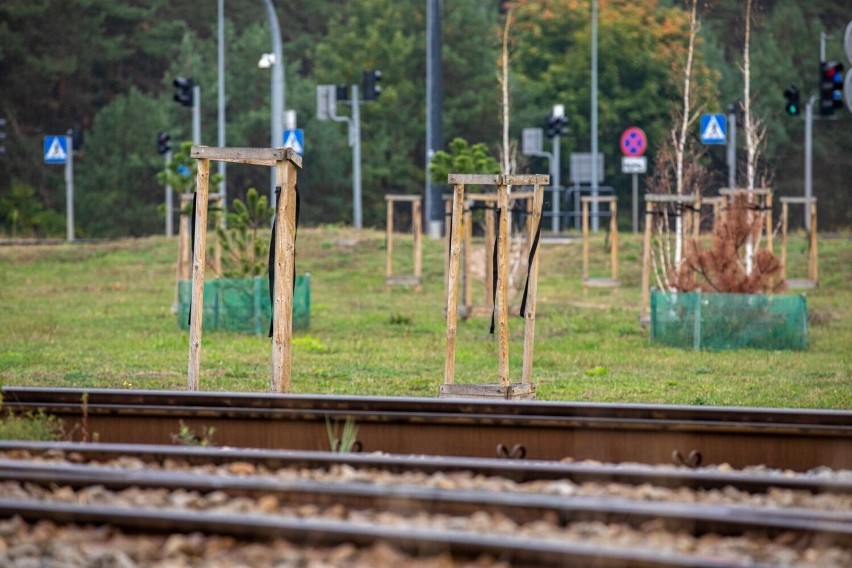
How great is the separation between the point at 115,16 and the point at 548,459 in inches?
2477

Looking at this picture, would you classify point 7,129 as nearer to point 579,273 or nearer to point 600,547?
point 579,273

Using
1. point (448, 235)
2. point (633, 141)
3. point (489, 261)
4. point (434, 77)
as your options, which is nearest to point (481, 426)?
point (448, 235)

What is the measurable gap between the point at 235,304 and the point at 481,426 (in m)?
12.1

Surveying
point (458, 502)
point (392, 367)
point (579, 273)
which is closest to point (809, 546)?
point (458, 502)

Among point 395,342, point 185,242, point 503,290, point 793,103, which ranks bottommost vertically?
point 395,342

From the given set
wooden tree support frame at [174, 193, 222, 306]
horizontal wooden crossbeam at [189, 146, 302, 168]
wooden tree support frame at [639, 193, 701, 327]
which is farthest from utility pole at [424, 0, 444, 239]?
horizontal wooden crossbeam at [189, 146, 302, 168]

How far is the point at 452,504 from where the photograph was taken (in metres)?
7.71

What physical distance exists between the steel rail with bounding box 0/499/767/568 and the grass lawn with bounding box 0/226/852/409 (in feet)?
23.1

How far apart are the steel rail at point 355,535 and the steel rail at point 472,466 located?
1605 mm

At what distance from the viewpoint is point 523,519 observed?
757 cm

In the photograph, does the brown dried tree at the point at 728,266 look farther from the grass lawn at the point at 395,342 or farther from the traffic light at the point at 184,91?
the traffic light at the point at 184,91

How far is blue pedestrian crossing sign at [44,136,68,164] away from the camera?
1874 inches

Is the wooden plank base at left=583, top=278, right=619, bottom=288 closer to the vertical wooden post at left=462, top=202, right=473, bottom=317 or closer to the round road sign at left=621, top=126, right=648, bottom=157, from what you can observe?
the vertical wooden post at left=462, top=202, right=473, bottom=317

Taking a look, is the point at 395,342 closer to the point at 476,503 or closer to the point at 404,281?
the point at 404,281
